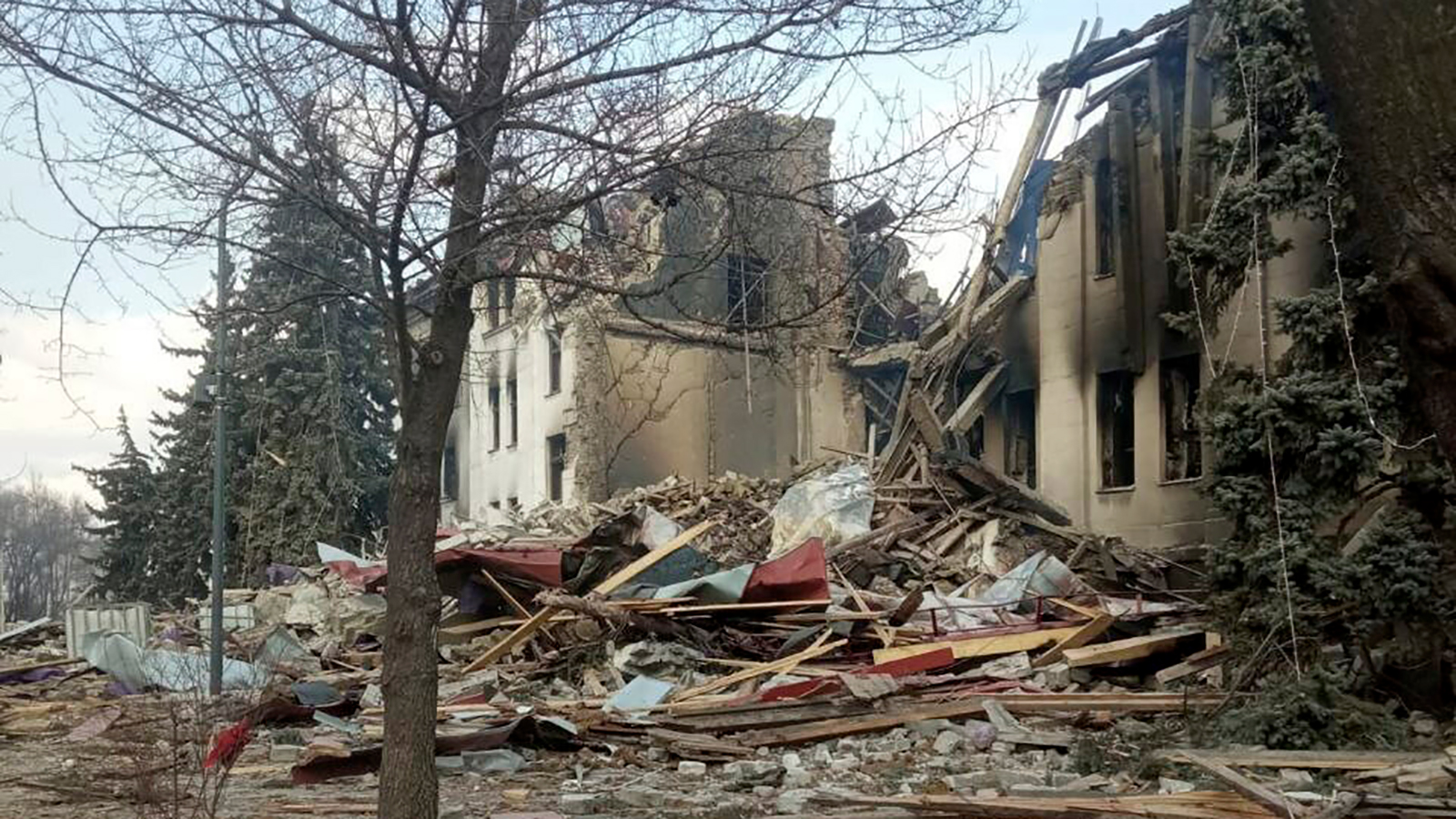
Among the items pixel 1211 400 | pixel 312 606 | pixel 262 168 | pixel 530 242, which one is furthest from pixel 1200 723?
pixel 312 606

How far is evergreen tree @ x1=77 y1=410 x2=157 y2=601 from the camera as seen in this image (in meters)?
39.3

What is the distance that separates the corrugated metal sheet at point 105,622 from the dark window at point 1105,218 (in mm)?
16128

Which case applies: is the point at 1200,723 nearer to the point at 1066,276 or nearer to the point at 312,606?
the point at 1066,276

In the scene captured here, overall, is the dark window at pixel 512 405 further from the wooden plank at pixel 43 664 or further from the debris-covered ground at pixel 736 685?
the wooden plank at pixel 43 664

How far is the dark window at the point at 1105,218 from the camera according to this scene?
66.6ft

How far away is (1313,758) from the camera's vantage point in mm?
9023

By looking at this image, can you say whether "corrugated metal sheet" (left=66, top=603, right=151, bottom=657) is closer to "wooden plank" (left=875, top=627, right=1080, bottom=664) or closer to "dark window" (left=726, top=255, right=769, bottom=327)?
"wooden plank" (left=875, top=627, right=1080, bottom=664)

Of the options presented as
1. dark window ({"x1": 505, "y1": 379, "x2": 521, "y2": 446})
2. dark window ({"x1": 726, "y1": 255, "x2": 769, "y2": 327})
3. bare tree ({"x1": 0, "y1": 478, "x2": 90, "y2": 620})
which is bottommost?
bare tree ({"x1": 0, "y1": 478, "x2": 90, "y2": 620})

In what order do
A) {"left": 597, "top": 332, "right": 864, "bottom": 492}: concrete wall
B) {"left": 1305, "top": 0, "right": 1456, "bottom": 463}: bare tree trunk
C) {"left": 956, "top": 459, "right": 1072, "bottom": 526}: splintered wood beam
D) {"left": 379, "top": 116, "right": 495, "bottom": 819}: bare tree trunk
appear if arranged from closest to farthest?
{"left": 1305, "top": 0, "right": 1456, "bottom": 463}: bare tree trunk < {"left": 379, "top": 116, "right": 495, "bottom": 819}: bare tree trunk < {"left": 956, "top": 459, "right": 1072, "bottom": 526}: splintered wood beam < {"left": 597, "top": 332, "right": 864, "bottom": 492}: concrete wall

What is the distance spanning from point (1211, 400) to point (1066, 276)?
9.58 m

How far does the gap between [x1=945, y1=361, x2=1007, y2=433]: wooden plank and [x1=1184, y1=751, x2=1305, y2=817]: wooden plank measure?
11915 millimetres

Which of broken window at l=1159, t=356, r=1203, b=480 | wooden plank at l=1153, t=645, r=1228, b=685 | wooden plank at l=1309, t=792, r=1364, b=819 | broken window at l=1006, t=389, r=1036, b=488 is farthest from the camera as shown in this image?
broken window at l=1006, t=389, r=1036, b=488

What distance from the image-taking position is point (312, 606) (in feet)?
71.0

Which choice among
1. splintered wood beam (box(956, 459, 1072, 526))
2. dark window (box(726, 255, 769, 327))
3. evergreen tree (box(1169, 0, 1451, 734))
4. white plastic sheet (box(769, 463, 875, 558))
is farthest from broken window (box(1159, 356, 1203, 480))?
dark window (box(726, 255, 769, 327))
